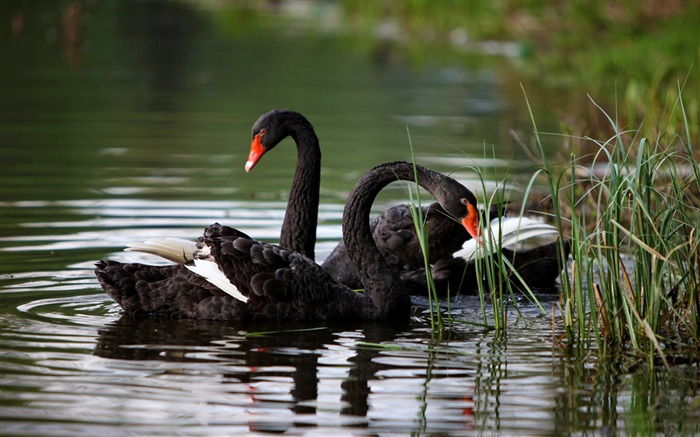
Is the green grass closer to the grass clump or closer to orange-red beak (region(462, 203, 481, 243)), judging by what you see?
the grass clump

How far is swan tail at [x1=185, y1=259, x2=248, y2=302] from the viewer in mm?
5758

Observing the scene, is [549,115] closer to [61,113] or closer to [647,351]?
[61,113]

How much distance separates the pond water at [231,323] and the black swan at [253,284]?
108mm

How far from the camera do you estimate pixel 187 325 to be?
580 centimetres

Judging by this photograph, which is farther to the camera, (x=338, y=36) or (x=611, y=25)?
(x=338, y=36)

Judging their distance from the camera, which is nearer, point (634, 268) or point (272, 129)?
point (634, 268)

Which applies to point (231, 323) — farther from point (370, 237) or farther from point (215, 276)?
point (370, 237)

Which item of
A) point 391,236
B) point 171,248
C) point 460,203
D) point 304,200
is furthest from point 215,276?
point 391,236

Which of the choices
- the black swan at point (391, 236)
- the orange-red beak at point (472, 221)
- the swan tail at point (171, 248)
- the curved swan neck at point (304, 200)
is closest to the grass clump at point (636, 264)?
the orange-red beak at point (472, 221)

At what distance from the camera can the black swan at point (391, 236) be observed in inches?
271

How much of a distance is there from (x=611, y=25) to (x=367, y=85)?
4.32m

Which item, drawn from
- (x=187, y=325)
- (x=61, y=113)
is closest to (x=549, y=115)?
(x=61, y=113)

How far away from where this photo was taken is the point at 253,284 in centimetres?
579

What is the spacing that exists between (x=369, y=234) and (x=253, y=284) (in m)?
0.73
